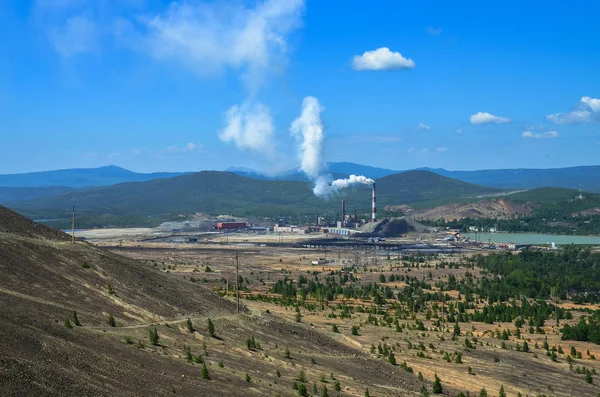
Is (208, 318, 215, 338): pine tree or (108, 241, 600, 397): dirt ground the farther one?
(108, 241, 600, 397): dirt ground

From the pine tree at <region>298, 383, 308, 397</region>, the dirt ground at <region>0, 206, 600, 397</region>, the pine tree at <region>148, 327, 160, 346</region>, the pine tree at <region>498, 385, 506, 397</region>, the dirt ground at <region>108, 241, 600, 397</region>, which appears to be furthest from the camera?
the dirt ground at <region>108, 241, 600, 397</region>

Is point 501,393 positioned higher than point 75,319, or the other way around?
point 75,319

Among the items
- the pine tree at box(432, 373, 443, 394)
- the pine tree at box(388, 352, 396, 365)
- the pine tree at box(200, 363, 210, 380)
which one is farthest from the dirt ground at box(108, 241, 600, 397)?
the pine tree at box(200, 363, 210, 380)

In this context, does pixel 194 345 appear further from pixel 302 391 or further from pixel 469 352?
pixel 469 352

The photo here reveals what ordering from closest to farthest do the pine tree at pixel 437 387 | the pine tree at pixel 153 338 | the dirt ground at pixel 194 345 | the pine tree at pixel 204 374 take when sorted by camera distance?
Result: the dirt ground at pixel 194 345 < the pine tree at pixel 204 374 < the pine tree at pixel 153 338 < the pine tree at pixel 437 387

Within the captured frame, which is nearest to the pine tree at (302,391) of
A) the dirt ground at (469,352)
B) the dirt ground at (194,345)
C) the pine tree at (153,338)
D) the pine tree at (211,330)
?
the dirt ground at (194,345)

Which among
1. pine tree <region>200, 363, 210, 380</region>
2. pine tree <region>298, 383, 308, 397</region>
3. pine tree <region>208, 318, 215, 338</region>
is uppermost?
pine tree <region>208, 318, 215, 338</region>

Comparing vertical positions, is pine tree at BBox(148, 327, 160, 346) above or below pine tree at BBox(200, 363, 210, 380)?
above

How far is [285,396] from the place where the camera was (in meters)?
37.4

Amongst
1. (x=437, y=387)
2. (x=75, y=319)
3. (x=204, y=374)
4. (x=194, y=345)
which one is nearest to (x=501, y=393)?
(x=437, y=387)

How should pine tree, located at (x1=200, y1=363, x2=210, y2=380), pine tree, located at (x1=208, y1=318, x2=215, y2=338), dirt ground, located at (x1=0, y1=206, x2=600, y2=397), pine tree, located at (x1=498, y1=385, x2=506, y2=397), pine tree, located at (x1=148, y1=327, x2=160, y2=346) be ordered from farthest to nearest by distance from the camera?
pine tree, located at (x1=208, y1=318, x2=215, y2=338) → pine tree, located at (x1=498, y1=385, x2=506, y2=397) → pine tree, located at (x1=148, y1=327, x2=160, y2=346) → pine tree, located at (x1=200, y1=363, x2=210, y2=380) → dirt ground, located at (x1=0, y1=206, x2=600, y2=397)

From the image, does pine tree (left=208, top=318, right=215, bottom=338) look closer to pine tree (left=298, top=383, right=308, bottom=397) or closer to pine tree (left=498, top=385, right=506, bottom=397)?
pine tree (left=298, top=383, right=308, bottom=397)

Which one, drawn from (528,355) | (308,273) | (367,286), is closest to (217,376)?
(528,355)

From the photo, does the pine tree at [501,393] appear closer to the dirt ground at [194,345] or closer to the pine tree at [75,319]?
the dirt ground at [194,345]
